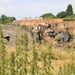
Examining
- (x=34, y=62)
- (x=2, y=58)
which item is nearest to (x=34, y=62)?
(x=34, y=62)

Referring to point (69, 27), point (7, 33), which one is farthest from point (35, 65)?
point (69, 27)

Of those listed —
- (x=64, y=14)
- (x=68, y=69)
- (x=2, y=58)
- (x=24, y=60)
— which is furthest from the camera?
(x=64, y=14)

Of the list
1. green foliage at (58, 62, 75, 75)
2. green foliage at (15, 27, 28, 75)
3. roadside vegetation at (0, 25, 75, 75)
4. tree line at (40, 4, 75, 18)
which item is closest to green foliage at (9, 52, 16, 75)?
roadside vegetation at (0, 25, 75, 75)

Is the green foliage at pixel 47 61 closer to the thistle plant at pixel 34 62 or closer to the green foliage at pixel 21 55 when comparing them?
the thistle plant at pixel 34 62

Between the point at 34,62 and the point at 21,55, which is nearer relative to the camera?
the point at 34,62

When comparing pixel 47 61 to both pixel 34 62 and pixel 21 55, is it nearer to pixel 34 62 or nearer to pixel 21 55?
pixel 34 62

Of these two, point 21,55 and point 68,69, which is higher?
point 21,55

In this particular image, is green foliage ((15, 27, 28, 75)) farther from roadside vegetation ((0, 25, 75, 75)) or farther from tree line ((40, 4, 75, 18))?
tree line ((40, 4, 75, 18))

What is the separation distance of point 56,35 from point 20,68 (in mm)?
18071

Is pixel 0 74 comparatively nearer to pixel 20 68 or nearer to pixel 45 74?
pixel 20 68

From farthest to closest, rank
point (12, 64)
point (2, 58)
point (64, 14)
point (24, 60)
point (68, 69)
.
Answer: point (64, 14)
point (68, 69)
point (24, 60)
point (2, 58)
point (12, 64)

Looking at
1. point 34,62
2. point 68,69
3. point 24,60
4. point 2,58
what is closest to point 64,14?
point 68,69

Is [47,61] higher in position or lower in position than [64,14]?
higher

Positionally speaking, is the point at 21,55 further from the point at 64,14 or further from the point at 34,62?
the point at 64,14
